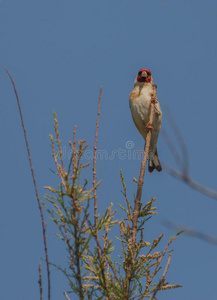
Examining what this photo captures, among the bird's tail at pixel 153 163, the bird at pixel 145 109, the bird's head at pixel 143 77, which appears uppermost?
the bird's head at pixel 143 77

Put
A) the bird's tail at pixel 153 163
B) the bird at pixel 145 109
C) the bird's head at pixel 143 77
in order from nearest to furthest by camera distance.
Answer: the bird at pixel 145 109, the bird's tail at pixel 153 163, the bird's head at pixel 143 77

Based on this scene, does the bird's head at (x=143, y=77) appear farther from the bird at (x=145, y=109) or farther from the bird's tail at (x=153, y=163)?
the bird's tail at (x=153, y=163)

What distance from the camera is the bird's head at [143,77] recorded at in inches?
245

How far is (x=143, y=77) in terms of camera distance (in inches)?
245

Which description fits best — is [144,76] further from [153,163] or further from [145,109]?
[153,163]

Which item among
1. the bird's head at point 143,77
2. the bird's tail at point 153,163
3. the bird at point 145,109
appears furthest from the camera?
the bird's head at point 143,77

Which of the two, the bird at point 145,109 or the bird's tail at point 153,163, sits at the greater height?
the bird at point 145,109

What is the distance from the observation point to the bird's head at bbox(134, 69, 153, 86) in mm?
6219

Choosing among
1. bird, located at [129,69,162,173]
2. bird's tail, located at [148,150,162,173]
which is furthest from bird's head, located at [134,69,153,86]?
bird's tail, located at [148,150,162,173]

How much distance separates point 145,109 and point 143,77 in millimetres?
745

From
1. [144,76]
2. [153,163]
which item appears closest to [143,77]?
[144,76]

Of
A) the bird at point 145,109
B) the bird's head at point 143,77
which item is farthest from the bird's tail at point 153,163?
the bird's head at point 143,77

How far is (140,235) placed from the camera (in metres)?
2.48

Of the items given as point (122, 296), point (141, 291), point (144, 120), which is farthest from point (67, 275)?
point (144, 120)
